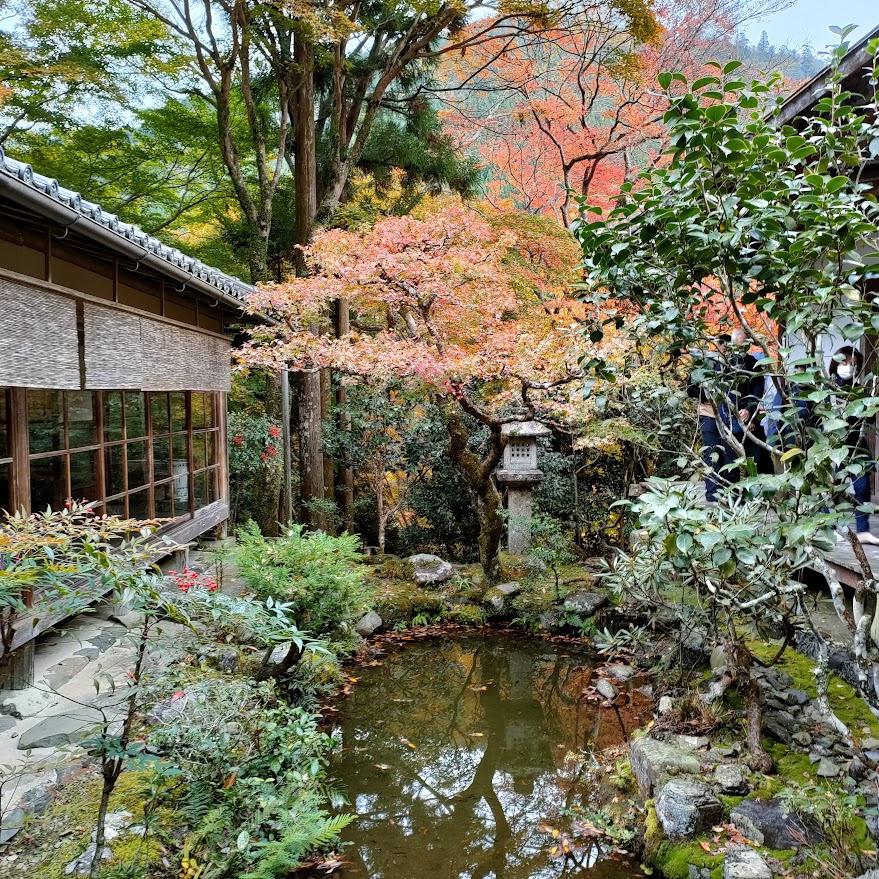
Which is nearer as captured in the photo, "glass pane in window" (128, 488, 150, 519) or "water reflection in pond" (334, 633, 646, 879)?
"water reflection in pond" (334, 633, 646, 879)

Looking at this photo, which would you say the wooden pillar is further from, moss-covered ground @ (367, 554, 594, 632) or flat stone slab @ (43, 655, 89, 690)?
moss-covered ground @ (367, 554, 594, 632)

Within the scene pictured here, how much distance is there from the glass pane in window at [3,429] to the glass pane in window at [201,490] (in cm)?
462

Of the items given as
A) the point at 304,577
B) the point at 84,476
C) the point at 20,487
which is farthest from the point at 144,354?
the point at 304,577

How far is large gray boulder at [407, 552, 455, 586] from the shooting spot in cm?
1028

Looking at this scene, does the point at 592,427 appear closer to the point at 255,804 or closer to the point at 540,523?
the point at 540,523

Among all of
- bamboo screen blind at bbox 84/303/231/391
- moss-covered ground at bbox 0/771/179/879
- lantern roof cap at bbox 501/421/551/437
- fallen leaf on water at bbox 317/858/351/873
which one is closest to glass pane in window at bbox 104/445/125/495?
bamboo screen blind at bbox 84/303/231/391

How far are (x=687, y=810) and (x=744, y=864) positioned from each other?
1.94 feet

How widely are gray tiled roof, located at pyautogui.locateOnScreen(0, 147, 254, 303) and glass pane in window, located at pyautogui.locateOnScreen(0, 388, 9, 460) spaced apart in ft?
4.96

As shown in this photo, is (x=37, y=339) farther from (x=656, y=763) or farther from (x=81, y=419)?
(x=656, y=763)

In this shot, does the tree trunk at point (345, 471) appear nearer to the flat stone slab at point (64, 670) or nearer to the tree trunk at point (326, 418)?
the tree trunk at point (326, 418)

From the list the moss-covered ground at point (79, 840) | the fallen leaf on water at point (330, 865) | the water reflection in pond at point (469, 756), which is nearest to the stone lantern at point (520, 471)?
the water reflection in pond at point (469, 756)

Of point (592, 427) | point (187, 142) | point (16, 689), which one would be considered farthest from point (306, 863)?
point (187, 142)

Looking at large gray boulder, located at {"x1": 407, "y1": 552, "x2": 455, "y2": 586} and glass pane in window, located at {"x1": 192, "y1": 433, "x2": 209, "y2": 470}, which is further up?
glass pane in window, located at {"x1": 192, "y1": 433, "x2": 209, "y2": 470}

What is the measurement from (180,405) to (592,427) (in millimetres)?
5772
